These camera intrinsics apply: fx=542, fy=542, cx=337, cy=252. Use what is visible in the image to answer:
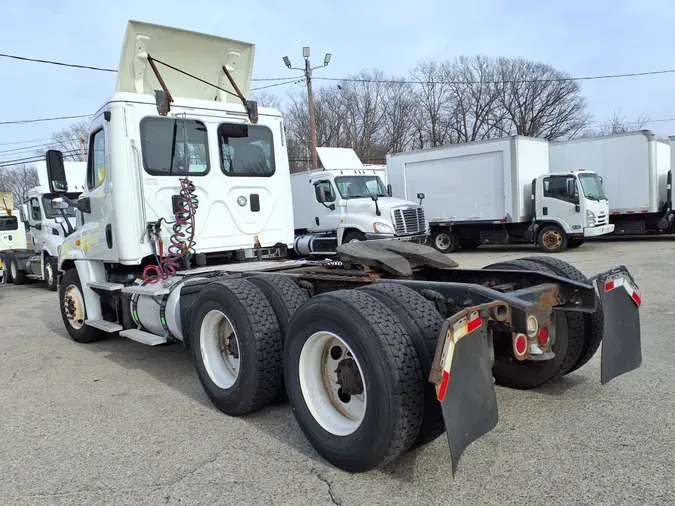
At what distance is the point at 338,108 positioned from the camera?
45625 millimetres

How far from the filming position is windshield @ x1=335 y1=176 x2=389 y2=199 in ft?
52.4

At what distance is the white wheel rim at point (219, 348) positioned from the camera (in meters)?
4.29

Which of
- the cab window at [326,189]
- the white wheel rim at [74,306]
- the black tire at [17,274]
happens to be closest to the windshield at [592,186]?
the cab window at [326,189]

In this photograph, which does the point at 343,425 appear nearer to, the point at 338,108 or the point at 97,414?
the point at 97,414

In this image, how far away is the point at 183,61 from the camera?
607cm

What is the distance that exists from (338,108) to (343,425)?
44375 millimetres

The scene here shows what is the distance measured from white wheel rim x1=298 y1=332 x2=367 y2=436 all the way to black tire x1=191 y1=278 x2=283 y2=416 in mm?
499

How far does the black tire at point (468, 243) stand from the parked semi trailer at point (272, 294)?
13.5 meters

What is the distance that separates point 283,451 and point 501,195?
15.1 meters

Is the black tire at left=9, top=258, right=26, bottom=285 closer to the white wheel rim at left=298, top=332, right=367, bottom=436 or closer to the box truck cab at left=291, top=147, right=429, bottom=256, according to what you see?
the box truck cab at left=291, top=147, right=429, bottom=256

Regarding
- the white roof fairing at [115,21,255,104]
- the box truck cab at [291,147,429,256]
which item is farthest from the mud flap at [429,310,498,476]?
the box truck cab at [291,147,429,256]

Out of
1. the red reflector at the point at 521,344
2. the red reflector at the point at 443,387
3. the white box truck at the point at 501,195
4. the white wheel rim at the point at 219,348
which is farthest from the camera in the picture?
the white box truck at the point at 501,195

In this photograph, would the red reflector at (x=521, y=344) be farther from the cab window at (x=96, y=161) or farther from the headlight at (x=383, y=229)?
the headlight at (x=383, y=229)

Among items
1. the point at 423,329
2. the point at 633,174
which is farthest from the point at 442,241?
the point at 423,329
